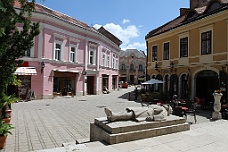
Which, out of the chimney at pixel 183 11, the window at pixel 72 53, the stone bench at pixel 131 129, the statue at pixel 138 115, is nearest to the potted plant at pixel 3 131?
the stone bench at pixel 131 129

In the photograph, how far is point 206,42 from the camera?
14.4 meters

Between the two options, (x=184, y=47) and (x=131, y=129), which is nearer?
(x=131, y=129)

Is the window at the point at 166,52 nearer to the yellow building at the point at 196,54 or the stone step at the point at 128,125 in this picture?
the yellow building at the point at 196,54

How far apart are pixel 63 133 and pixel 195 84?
12006 millimetres

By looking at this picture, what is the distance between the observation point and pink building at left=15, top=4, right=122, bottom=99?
57.2 ft

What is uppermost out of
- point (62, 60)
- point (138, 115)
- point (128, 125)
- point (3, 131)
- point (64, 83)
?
point (62, 60)

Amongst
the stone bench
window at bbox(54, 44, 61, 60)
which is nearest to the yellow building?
the stone bench

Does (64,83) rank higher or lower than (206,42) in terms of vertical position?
lower

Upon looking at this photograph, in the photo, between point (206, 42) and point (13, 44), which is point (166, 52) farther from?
point (13, 44)

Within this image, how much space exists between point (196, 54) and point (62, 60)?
42.2ft

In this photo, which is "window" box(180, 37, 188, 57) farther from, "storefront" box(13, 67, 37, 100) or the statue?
"storefront" box(13, 67, 37, 100)

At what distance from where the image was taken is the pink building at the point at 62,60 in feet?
57.2

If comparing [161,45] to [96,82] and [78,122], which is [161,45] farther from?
[78,122]

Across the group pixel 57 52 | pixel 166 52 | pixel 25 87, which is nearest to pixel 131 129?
pixel 166 52
